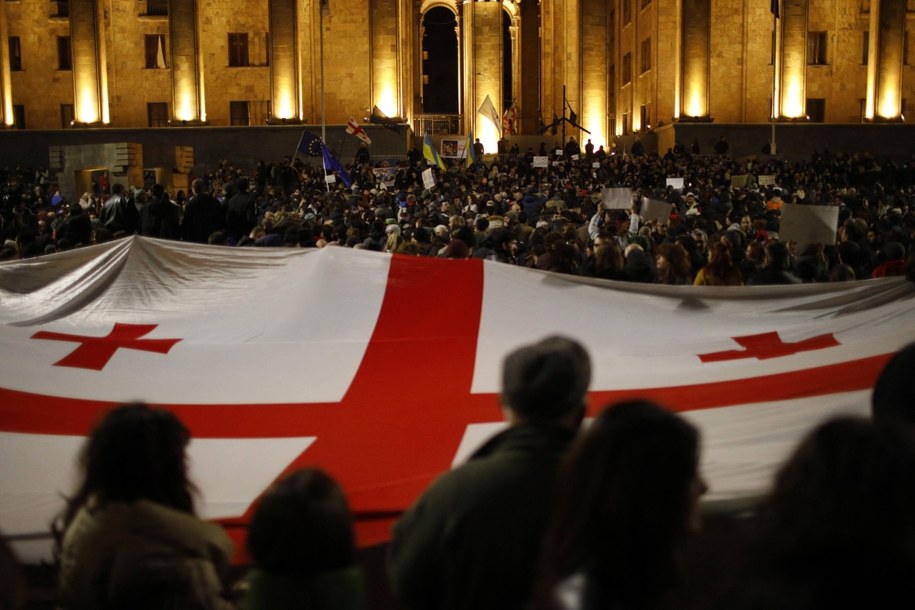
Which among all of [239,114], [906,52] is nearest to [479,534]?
[239,114]

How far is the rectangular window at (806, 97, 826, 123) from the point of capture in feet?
144

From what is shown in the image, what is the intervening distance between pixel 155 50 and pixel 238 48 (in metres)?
3.53

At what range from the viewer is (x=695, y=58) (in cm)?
4291

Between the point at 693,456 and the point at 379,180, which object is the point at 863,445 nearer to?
the point at 693,456

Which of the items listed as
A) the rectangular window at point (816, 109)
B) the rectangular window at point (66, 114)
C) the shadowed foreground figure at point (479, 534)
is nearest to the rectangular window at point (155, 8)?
the rectangular window at point (66, 114)

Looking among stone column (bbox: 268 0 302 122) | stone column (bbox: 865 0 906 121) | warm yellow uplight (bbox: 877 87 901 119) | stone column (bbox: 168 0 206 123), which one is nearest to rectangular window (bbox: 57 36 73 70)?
stone column (bbox: 168 0 206 123)

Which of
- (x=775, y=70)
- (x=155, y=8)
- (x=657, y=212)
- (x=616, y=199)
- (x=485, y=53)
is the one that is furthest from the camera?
(x=485, y=53)

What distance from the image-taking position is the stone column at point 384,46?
143ft

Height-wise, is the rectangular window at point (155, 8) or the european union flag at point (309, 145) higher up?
the rectangular window at point (155, 8)

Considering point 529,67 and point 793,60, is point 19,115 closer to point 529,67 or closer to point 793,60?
point 529,67

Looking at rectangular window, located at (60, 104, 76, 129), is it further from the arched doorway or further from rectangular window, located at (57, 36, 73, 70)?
the arched doorway

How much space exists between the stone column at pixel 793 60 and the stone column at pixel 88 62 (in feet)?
85.7

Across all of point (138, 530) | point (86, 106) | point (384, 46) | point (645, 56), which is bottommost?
point (138, 530)

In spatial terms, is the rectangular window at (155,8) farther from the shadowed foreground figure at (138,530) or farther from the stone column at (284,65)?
the shadowed foreground figure at (138,530)
